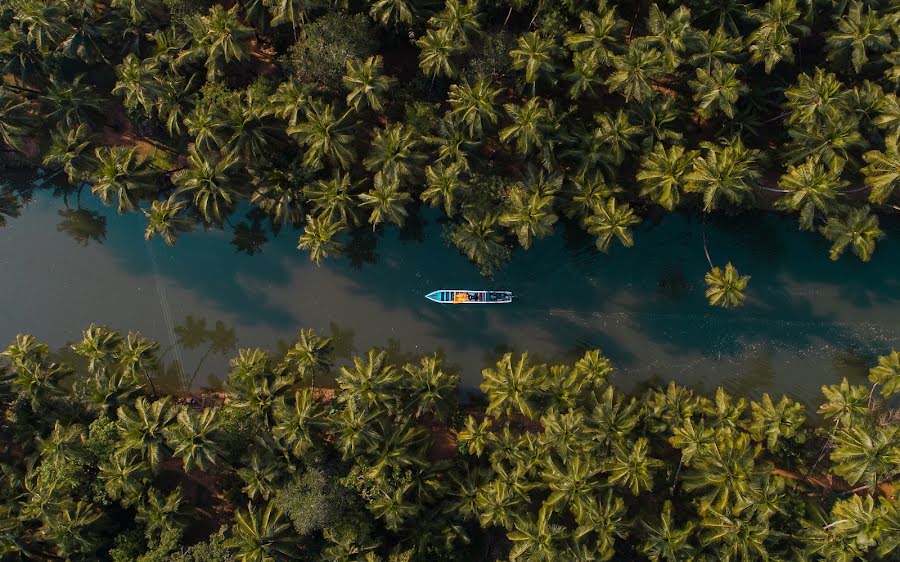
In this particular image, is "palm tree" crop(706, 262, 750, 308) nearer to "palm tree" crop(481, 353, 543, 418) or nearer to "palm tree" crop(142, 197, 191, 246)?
"palm tree" crop(481, 353, 543, 418)

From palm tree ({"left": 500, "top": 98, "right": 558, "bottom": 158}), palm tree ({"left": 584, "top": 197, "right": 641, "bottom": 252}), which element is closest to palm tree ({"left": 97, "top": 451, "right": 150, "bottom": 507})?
palm tree ({"left": 500, "top": 98, "right": 558, "bottom": 158})

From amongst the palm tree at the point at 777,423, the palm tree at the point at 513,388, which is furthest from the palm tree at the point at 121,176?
the palm tree at the point at 777,423

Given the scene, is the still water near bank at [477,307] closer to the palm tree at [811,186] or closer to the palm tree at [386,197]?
the palm tree at [386,197]

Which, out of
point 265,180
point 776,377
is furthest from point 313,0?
point 776,377

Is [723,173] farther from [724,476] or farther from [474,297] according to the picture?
[474,297]

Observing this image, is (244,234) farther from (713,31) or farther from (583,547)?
(713,31)

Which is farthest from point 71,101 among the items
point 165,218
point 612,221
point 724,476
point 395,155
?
point 724,476
